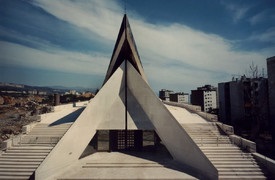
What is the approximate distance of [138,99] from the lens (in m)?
15.6

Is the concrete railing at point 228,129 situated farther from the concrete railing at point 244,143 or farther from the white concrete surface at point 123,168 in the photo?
the white concrete surface at point 123,168

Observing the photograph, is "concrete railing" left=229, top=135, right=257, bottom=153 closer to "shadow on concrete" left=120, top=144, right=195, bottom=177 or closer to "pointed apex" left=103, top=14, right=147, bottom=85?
"shadow on concrete" left=120, top=144, right=195, bottom=177

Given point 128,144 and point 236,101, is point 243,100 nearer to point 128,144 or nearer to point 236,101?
point 236,101

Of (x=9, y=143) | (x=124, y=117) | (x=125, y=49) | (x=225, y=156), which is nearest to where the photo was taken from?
(x=225, y=156)

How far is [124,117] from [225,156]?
7326 millimetres

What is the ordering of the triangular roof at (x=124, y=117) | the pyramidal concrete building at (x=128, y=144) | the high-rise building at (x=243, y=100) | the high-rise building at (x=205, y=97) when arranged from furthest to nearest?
the high-rise building at (x=205, y=97) < the high-rise building at (x=243, y=100) < the triangular roof at (x=124, y=117) < the pyramidal concrete building at (x=128, y=144)

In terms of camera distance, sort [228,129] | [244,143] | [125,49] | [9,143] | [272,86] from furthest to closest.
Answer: [272,86] < [125,49] < [228,129] < [9,143] < [244,143]

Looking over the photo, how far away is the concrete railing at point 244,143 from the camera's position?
11.9m

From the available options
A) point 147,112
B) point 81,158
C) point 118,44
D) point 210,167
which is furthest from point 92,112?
point 210,167

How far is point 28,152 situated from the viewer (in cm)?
1221

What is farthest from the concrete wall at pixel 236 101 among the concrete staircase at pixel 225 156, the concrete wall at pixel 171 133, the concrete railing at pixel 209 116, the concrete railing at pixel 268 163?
the concrete wall at pixel 171 133

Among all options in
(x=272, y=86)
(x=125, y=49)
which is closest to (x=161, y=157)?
(x=125, y=49)

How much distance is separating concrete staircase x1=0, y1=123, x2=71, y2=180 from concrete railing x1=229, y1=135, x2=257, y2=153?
1164 centimetres

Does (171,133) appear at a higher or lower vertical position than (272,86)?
lower
